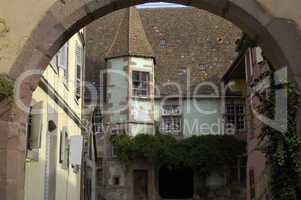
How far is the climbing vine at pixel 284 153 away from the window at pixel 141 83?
77.6 feet

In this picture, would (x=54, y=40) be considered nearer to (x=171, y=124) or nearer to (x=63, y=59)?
(x=63, y=59)

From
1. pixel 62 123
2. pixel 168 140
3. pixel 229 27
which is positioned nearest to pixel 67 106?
pixel 62 123

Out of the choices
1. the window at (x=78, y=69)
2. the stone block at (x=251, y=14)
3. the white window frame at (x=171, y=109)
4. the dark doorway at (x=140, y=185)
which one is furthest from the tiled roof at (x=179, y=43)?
the stone block at (x=251, y=14)

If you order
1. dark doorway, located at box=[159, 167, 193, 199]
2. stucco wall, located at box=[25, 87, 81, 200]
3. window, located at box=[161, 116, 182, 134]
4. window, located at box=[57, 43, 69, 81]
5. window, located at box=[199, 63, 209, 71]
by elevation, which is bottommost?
dark doorway, located at box=[159, 167, 193, 199]

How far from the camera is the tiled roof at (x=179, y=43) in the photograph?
32156mm

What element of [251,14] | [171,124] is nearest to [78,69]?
[251,14]

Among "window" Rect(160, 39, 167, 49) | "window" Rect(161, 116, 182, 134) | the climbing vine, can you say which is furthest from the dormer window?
the climbing vine

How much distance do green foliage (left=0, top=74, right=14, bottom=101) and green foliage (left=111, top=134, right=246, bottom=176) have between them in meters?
21.6

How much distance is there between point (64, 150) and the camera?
51.4 ft

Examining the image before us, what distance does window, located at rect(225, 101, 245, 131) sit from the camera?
30828 millimetres

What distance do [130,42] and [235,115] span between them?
6467 millimetres

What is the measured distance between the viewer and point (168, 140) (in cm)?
2927

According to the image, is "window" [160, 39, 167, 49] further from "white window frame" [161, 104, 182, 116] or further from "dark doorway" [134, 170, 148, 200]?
"dark doorway" [134, 170, 148, 200]

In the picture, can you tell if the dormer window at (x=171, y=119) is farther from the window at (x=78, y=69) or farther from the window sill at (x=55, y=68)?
the window sill at (x=55, y=68)
